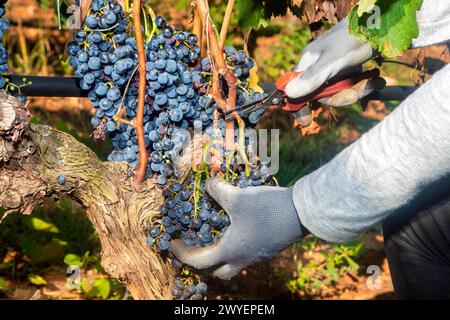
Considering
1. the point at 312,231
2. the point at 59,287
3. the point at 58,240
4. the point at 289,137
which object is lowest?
the point at 312,231

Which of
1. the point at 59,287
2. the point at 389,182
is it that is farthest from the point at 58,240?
the point at 389,182

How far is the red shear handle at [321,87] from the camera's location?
1.67 meters

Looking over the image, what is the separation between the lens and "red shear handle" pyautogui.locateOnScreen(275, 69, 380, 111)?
1.67m

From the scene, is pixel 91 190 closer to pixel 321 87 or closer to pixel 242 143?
pixel 242 143

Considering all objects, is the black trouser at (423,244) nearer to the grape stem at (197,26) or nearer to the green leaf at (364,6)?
the green leaf at (364,6)

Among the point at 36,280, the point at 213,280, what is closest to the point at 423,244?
the point at 213,280

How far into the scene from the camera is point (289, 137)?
3.66 metres

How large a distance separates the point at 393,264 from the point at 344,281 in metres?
1.08

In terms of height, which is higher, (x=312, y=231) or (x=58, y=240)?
(x=58, y=240)

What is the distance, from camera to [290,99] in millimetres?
Result: 1694

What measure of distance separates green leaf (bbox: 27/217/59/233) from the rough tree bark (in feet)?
3.05

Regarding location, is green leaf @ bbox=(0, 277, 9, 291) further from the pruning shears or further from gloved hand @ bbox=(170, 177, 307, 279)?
the pruning shears

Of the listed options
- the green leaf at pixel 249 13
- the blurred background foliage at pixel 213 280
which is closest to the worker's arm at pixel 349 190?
the green leaf at pixel 249 13

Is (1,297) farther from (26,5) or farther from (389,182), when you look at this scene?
(26,5)
